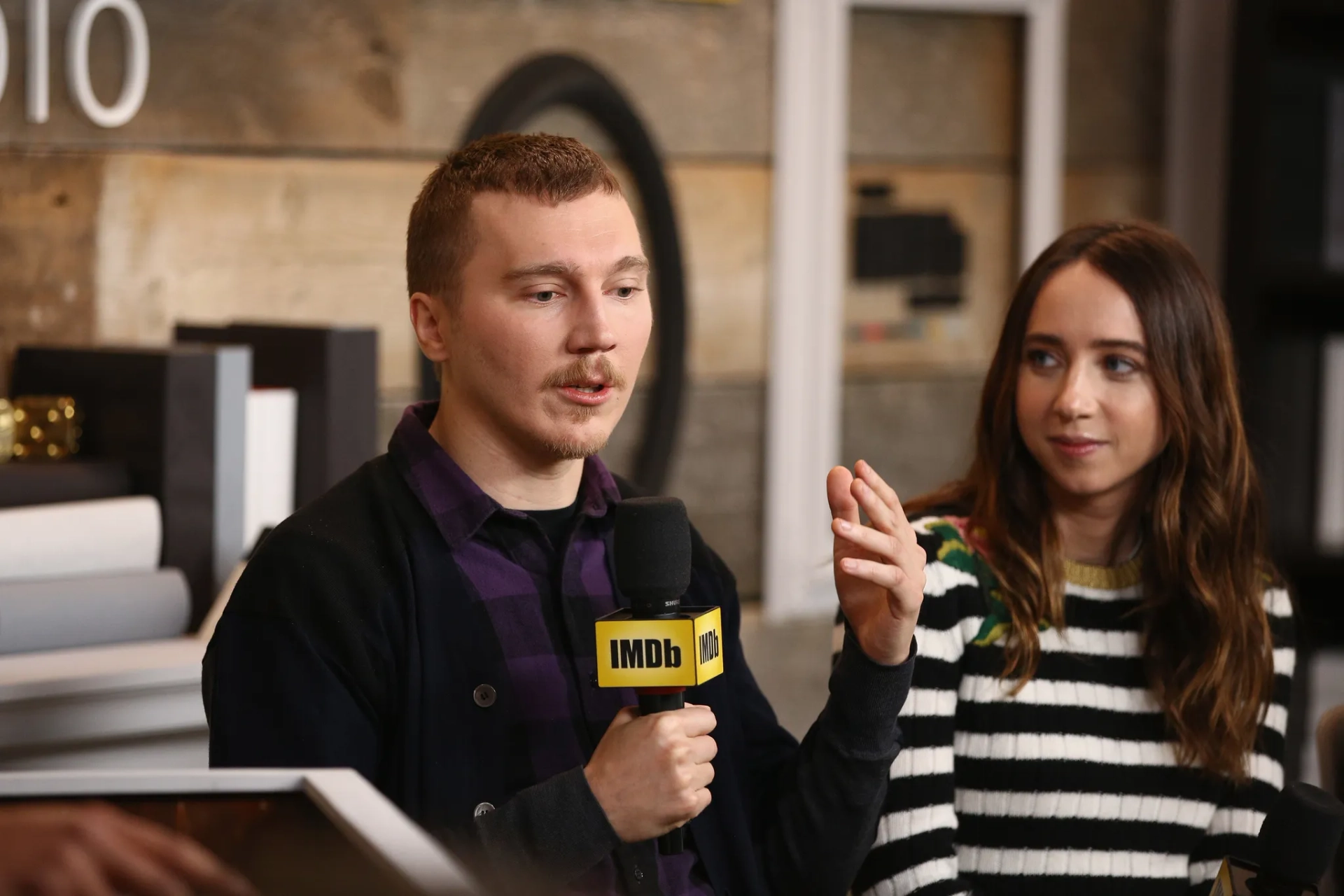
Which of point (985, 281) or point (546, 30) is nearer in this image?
point (546, 30)

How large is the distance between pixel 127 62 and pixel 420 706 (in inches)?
57.6

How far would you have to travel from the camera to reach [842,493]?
49.0 inches

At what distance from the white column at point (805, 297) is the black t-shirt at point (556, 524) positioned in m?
1.70

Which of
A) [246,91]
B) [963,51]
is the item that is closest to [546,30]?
[246,91]

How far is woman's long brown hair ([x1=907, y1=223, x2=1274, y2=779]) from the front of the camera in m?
1.59

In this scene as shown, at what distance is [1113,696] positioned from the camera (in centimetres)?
A: 162

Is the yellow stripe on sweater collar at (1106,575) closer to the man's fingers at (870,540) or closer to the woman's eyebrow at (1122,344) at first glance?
the woman's eyebrow at (1122,344)

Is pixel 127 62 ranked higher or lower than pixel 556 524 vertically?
higher

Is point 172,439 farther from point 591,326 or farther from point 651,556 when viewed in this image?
point 651,556

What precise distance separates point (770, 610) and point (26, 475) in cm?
167

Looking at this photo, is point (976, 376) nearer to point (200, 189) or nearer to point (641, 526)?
point (200, 189)

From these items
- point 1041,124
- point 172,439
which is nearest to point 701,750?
point 172,439

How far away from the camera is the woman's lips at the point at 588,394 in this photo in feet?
4.13

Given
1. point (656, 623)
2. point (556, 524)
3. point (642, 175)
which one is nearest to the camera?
point (656, 623)
